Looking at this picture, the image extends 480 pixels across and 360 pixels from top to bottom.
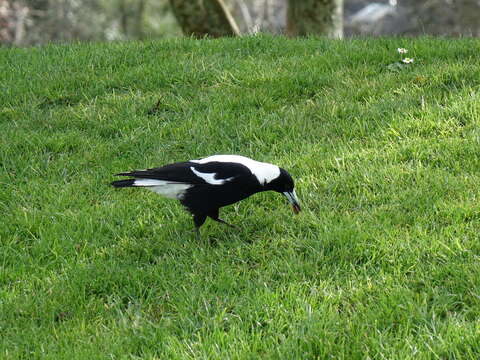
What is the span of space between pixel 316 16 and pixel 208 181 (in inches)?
243

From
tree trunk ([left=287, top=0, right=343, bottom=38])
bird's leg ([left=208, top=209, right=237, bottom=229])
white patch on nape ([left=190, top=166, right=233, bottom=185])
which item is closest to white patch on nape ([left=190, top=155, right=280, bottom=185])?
white patch on nape ([left=190, top=166, right=233, bottom=185])

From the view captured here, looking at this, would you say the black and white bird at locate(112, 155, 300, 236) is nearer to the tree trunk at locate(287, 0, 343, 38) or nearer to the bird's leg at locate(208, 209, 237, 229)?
the bird's leg at locate(208, 209, 237, 229)

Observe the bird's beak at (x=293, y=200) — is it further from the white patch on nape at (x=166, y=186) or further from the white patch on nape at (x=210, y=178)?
the white patch on nape at (x=166, y=186)

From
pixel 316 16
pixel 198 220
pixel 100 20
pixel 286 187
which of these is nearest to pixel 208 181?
pixel 198 220

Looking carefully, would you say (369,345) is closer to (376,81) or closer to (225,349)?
(225,349)

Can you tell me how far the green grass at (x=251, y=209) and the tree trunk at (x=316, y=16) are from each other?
2.47m

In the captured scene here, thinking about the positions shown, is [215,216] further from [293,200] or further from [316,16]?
[316,16]

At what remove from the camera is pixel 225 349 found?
301 cm

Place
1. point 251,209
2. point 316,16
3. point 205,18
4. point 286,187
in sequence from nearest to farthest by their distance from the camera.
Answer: point 286,187 < point 251,209 < point 316,16 < point 205,18

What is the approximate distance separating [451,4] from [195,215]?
1336 centimetres

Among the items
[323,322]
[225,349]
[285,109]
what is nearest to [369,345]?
[323,322]

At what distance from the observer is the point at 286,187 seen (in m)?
4.18

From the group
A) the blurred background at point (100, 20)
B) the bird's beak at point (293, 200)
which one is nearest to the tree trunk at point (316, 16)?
the bird's beak at point (293, 200)

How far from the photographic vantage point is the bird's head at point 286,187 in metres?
4.12
